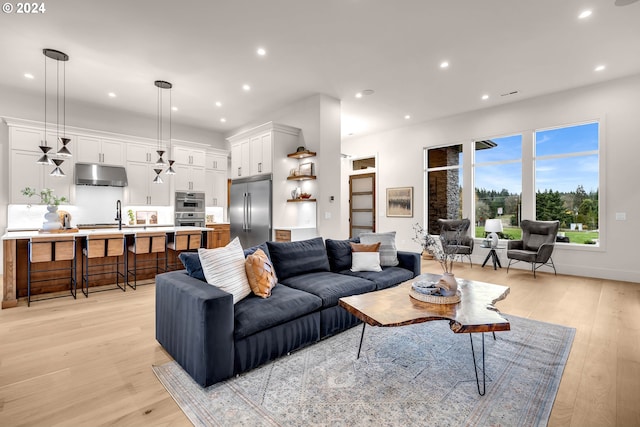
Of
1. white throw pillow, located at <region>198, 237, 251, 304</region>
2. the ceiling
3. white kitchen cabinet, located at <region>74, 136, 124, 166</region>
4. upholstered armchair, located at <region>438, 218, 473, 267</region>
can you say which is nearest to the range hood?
white kitchen cabinet, located at <region>74, 136, 124, 166</region>

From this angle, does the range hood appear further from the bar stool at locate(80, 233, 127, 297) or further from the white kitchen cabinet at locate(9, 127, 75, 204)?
the bar stool at locate(80, 233, 127, 297)

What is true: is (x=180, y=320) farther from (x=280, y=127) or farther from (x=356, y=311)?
(x=280, y=127)

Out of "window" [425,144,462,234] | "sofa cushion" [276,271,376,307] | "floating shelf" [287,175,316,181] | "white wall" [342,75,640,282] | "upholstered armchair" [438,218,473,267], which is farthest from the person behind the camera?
"window" [425,144,462,234]

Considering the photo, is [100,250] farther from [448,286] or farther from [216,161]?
[448,286]

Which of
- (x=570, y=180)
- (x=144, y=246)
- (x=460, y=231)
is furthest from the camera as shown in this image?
(x=460, y=231)

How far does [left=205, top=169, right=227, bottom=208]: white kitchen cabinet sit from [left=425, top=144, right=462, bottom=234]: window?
516cm

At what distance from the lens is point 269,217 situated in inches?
224

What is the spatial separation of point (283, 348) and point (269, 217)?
3.57 m

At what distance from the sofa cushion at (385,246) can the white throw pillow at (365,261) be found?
21 cm

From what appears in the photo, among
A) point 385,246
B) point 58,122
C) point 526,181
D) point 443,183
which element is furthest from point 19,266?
point 526,181

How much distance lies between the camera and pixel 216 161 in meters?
7.86

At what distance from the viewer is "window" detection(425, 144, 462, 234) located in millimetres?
7004

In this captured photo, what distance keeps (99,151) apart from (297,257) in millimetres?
5367

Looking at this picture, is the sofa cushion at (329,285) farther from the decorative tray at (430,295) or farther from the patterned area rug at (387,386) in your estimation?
the decorative tray at (430,295)
